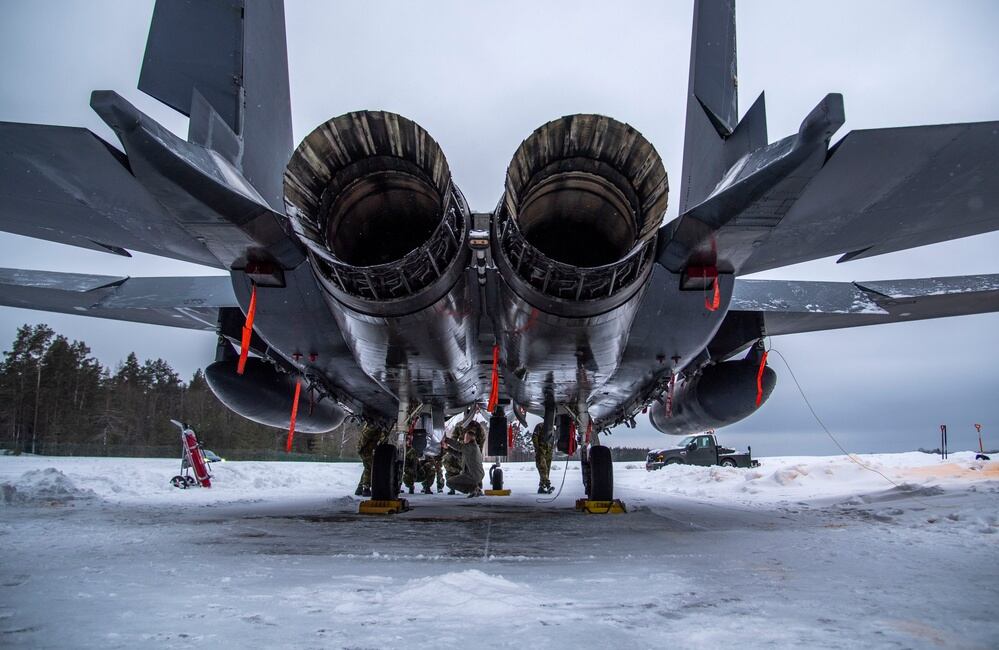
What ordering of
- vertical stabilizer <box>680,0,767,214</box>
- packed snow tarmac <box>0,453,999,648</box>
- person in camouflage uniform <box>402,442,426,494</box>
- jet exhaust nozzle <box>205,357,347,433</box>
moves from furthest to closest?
person in camouflage uniform <box>402,442,426,494</box>, jet exhaust nozzle <box>205,357,347,433</box>, vertical stabilizer <box>680,0,767,214</box>, packed snow tarmac <box>0,453,999,648</box>

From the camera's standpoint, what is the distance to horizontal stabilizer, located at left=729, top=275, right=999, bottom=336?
521 cm

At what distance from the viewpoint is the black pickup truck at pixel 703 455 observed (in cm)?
2089

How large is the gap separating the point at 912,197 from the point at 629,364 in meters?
2.68

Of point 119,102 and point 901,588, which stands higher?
point 119,102

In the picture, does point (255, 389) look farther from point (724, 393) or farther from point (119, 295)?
point (724, 393)

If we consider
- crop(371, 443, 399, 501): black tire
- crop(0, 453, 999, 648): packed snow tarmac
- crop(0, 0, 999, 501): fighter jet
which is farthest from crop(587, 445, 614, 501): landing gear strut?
crop(371, 443, 399, 501): black tire

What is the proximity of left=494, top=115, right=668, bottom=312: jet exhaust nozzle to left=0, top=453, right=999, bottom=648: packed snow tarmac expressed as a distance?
1473 millimetres

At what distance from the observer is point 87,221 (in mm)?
3102

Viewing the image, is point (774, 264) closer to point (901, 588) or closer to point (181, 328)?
point (901, 588)

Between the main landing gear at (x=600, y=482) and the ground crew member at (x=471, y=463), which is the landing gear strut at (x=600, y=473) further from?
the ground crew member at (x=471, y=463)

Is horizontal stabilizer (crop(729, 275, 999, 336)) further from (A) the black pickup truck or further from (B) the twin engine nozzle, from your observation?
(A) the black pickup truck

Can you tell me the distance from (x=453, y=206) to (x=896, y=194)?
2190 mm

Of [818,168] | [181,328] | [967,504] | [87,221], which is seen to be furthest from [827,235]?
[181,328]

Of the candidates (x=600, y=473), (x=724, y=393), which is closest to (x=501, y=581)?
(x=600, y=473)
